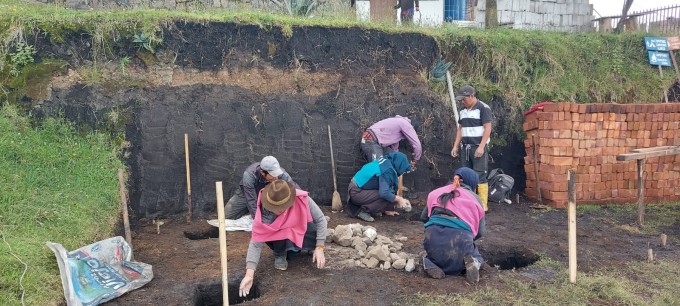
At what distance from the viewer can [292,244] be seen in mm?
5215

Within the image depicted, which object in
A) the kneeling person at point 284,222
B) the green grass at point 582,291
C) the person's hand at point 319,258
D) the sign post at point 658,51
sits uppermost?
the sign post at point 658,51

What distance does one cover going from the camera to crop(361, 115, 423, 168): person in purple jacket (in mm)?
7930

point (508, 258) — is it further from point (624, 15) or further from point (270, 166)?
point (624, 15)

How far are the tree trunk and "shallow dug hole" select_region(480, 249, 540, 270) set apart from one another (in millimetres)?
8493

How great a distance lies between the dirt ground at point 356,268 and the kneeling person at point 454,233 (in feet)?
0.39

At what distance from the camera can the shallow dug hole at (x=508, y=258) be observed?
19.2ft

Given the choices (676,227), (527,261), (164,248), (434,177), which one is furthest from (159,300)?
(676,227)

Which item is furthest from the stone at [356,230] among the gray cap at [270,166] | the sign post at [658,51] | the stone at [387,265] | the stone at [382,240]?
the sign post at [658,51]

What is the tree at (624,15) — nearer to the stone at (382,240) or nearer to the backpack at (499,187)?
the backpack at (499,187)

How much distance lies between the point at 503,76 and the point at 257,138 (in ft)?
15.3

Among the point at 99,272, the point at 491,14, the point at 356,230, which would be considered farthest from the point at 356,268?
the point at 491,14

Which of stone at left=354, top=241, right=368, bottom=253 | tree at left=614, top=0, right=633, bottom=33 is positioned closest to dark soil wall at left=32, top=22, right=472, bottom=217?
stone at left=354, top=241, right=368, bottom=253

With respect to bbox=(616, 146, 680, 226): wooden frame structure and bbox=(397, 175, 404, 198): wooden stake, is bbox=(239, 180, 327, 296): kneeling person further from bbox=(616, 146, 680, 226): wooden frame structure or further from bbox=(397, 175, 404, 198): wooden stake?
bbox=(616, 146, 680, 226): wooden frame structure

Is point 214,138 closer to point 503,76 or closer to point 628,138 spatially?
point 503,76
